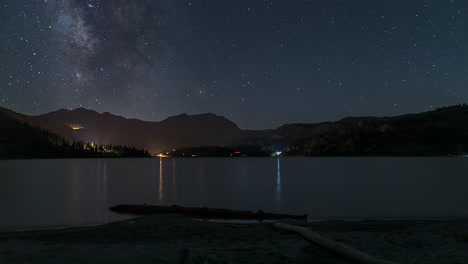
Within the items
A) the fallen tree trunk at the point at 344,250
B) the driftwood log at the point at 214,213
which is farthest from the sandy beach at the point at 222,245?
the driftwood log at the point at 214,213

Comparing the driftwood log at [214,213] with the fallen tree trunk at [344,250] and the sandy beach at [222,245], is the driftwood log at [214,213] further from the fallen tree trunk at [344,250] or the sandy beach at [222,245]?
the fallen tree trunk at [344,250]

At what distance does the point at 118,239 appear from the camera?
48.4 feet

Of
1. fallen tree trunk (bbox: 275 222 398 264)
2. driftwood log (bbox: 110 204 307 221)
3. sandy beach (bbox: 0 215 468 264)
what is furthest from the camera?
driftwood log (bbox: 110 204 307 221)

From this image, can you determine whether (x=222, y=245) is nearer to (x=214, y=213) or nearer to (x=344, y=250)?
(x=344, y=250)

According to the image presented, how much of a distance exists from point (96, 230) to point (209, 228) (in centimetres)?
573

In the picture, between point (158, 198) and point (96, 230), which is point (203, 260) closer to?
point (96, 230)

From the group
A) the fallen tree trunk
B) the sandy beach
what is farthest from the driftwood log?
the fallen tree trunk

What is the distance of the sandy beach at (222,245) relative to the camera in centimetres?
995

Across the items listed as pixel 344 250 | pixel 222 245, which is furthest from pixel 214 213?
pixel 344 250

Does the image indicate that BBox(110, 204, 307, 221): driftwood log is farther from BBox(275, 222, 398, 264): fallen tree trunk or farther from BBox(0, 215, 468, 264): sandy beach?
BBox(275, 222, 398, 264): fallen tree trunk

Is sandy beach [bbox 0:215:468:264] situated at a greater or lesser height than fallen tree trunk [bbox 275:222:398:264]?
lesser

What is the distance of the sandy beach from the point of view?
995 centimetres

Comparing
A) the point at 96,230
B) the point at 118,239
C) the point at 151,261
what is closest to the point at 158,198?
the point at 96,230

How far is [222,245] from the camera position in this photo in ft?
41.7
